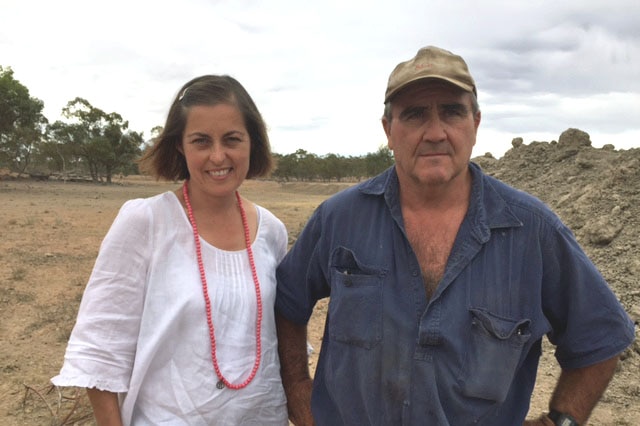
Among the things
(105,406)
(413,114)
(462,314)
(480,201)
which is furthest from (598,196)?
(105,406)

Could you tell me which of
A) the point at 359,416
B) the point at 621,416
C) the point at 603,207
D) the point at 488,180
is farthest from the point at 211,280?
the point at 603,207

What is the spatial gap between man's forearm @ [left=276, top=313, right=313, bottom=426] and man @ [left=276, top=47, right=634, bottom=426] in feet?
0.40

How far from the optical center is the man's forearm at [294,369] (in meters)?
2.08

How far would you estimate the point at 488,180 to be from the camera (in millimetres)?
1871

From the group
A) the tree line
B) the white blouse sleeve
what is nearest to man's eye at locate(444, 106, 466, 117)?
the white blouse sleeve

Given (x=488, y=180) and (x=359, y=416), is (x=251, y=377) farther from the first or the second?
(x=488, y=180)

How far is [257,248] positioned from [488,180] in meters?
0.88

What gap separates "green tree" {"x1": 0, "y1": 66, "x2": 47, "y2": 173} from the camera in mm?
27306

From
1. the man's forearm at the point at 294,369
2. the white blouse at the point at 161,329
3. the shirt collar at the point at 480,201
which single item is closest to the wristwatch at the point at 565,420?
the shirt collar at the point at 480,201

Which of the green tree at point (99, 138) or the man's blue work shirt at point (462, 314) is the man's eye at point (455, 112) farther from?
the green tree at point (99, 138)

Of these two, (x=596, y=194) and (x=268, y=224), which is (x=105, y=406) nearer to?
(x=268, y=224)

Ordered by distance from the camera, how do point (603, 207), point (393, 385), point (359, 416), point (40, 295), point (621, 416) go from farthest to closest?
point (603, 207) < point (40, 295) < point (621, 416) < point (359, 416) < point (393, 385)

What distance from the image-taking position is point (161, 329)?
1759 millimetres

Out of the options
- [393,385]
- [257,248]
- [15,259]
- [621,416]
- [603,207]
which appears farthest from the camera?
[15,259]
